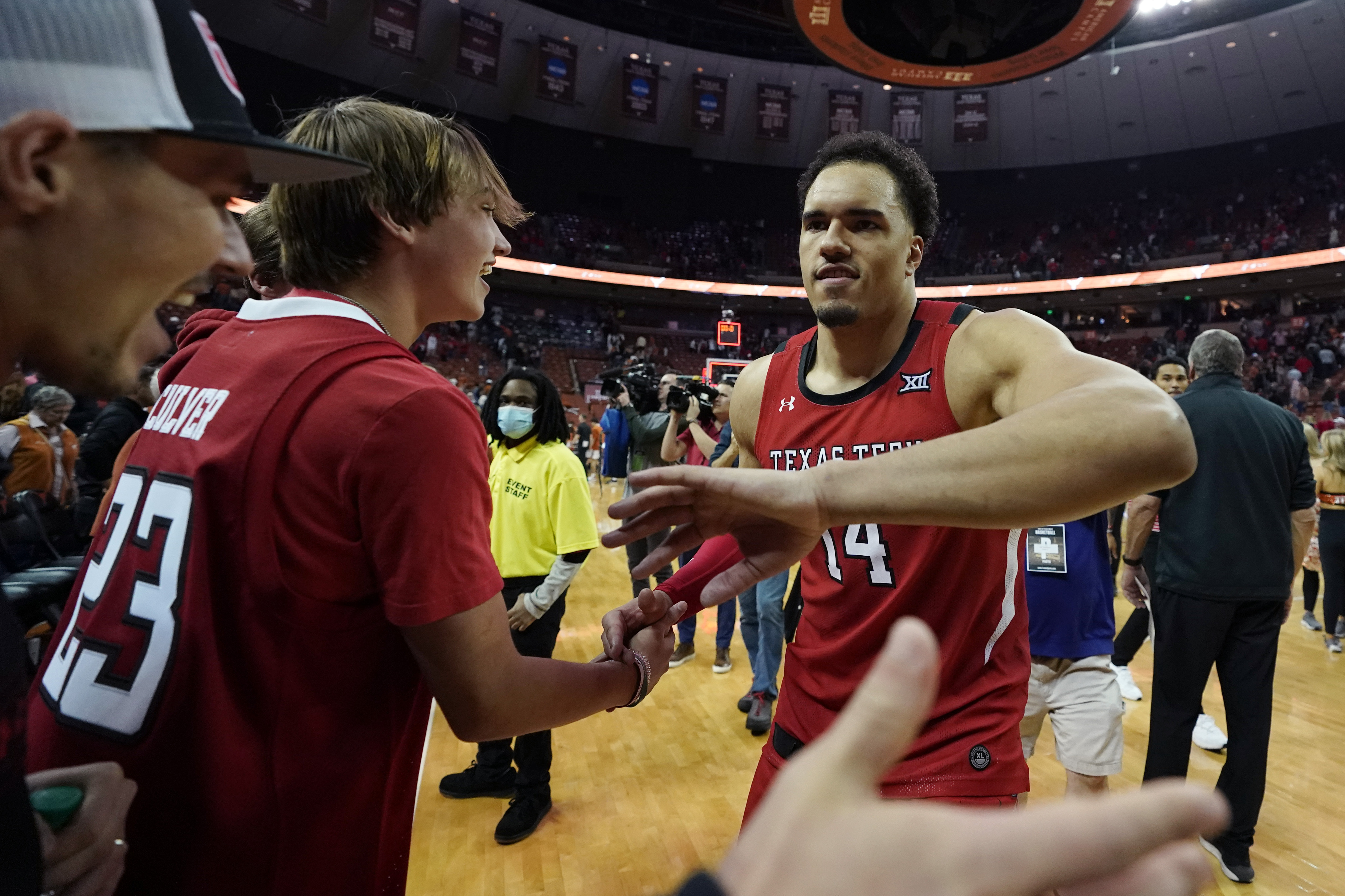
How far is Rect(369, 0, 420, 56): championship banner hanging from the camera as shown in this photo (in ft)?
56.1

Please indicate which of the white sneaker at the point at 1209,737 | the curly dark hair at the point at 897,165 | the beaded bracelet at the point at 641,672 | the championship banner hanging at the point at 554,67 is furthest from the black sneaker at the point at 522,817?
the championship banner hanging at the point at 554,67

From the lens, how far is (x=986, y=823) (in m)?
0.40

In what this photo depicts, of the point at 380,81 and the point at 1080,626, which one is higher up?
the point at 380,81

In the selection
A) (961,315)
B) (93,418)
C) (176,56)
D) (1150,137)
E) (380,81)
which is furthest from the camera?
(1150,137)

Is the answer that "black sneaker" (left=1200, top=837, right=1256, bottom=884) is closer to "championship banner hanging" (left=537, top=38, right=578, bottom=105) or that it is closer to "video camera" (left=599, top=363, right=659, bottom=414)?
"video camera" (left=599, top=363, right=659, bottom=414)

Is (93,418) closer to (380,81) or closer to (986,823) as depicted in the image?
(986,823)

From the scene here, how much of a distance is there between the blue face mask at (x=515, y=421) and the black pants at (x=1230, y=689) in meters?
3.09

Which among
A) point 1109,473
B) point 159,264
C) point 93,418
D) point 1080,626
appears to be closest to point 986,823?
point 1109,473

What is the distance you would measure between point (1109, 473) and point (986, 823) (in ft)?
2.21

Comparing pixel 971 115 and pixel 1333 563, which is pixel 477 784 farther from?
pixel 971 115

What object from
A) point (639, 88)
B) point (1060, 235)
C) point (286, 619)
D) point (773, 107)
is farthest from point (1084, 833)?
point (1060, 235)

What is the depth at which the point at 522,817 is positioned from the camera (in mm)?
3129

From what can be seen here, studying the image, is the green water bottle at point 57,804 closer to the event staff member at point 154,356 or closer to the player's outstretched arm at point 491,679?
the event staff member at point 154,356

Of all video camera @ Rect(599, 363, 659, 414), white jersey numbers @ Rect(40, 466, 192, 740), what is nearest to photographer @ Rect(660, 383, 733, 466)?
video camera @ Rect(599, 363, 659, 414)
